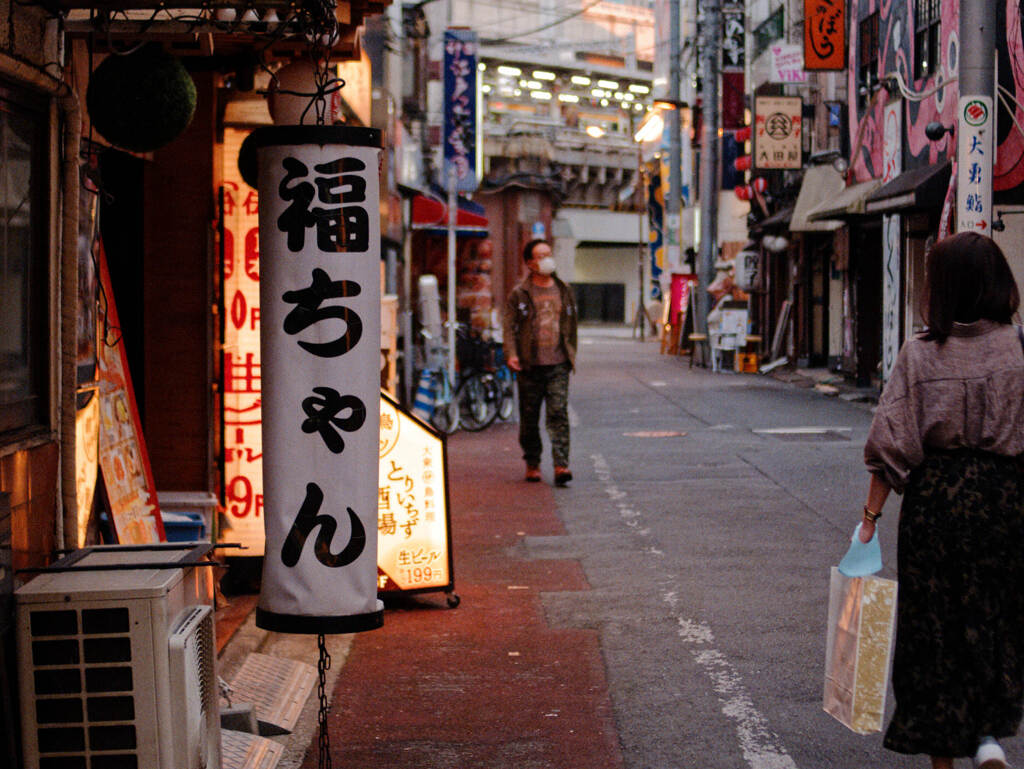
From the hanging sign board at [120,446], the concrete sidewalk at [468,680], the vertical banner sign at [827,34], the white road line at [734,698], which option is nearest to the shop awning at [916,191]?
the vertical banner sign at [827,34]

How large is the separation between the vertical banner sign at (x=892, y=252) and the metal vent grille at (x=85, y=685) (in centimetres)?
1803

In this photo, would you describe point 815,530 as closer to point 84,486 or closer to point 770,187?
point 84,486

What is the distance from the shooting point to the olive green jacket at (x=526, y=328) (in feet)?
37.5

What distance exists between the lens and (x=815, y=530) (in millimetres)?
9320

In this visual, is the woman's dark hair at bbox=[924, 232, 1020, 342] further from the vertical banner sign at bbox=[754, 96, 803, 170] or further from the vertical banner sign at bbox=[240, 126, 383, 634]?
the vertical banner sign at bbox=[754, 96, 803, 170]

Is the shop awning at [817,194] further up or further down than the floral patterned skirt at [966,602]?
further up

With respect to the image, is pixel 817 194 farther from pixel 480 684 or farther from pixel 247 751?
pixel 247 751

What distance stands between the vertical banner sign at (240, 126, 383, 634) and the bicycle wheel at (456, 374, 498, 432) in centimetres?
1294

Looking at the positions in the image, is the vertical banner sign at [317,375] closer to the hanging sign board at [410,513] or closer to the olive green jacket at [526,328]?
the hanging sign board at [410,513]

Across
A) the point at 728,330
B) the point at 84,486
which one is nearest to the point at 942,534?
the point at 84,486

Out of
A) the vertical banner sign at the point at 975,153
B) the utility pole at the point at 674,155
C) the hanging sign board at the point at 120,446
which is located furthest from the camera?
the utility pole at the point at 674,155

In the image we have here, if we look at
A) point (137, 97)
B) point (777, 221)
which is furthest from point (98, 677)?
point (777, 221)

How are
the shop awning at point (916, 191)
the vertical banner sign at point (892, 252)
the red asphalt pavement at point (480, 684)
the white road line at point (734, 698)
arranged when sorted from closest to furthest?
the white road line at point (734, 698)
the red asphalt pavement at point (480, 684)
the shop awning at point (916, 191)
the vertical banner sign at point (892, 252)

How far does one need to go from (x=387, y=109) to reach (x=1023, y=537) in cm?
1324
